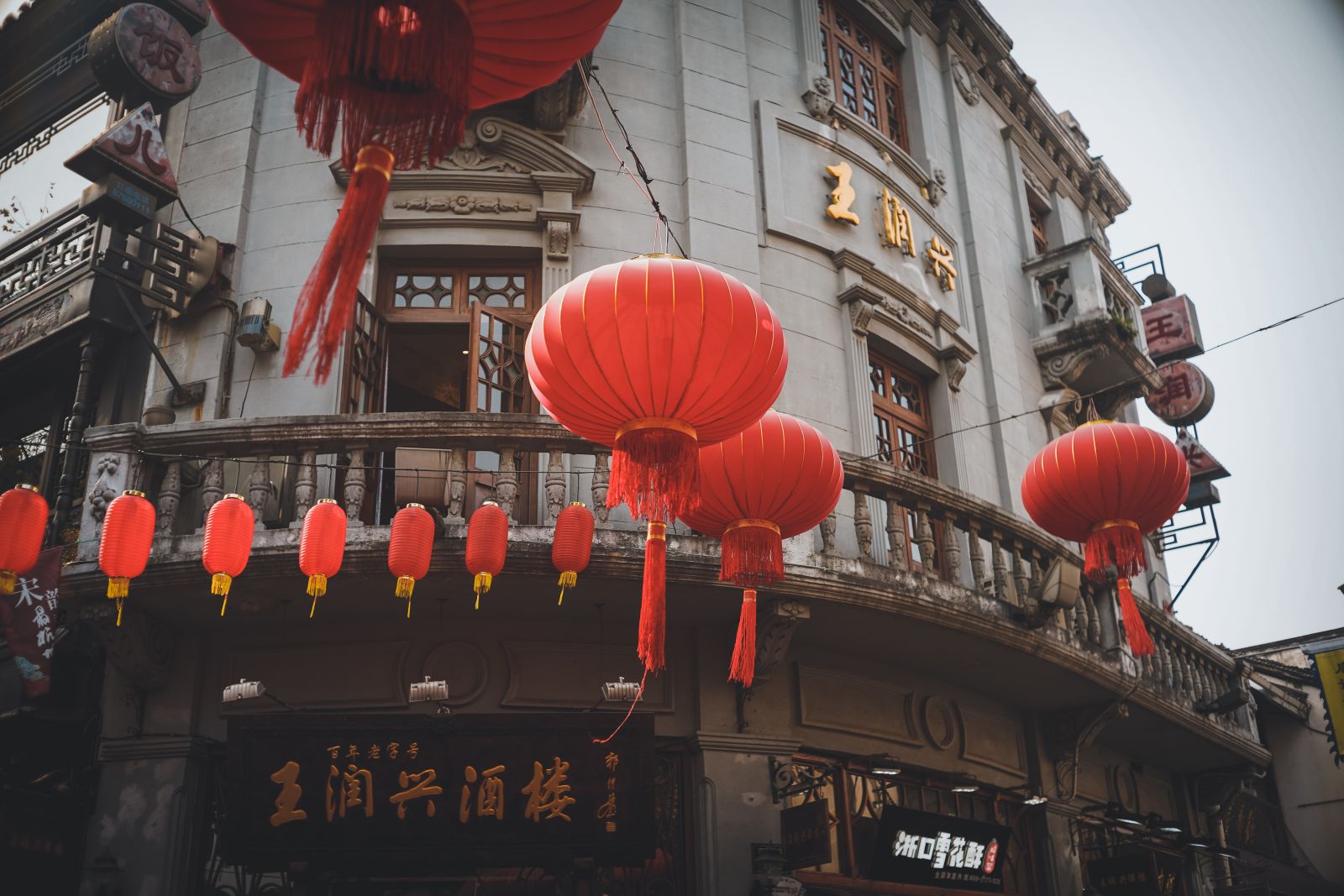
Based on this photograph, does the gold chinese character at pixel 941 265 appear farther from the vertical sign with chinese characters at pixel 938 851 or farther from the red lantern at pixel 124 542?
the red lantern at pixel 124 542

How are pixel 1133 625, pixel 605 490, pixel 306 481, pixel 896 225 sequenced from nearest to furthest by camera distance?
1. pixel 306 481
2. pixel 605 490
3. pixel 1133 625
4. pixel 896 225

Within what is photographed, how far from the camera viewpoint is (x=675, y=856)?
10.7 meters

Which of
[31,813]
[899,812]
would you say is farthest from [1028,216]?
[31,813]

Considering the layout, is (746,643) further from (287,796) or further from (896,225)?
(896,225)

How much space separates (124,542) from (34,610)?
1.79 m

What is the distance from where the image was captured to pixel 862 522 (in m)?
11.7

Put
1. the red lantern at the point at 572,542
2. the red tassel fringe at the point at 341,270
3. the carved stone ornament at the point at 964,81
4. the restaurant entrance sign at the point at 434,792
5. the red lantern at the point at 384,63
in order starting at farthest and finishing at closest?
1. the carved stone ornament at the point at 964,81
2. the restaurant entrance sign at the point at 434,792
3. the red lantern at the point at 572,542
4. the red lantern at the point at 384,63
5. the red tassel fringe at the point at 341,270

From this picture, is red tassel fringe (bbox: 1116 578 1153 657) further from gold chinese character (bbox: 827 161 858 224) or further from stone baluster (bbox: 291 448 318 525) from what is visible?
stone baluster (bbox: 291 448 318 525)

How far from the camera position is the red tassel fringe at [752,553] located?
927 cm

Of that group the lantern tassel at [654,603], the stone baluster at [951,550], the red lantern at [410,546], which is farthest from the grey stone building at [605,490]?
the lantern tassel at [654,603]

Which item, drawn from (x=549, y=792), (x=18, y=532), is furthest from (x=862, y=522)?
(x=18, y=532)

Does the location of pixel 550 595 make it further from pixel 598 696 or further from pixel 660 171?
pixel 660 171

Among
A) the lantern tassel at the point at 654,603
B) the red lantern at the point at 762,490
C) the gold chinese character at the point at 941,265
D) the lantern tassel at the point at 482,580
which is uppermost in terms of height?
the gold chinese character at the point at 941,265

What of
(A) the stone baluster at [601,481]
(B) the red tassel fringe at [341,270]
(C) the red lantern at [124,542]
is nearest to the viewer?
(B) the red tassel fringe at [341,270]
